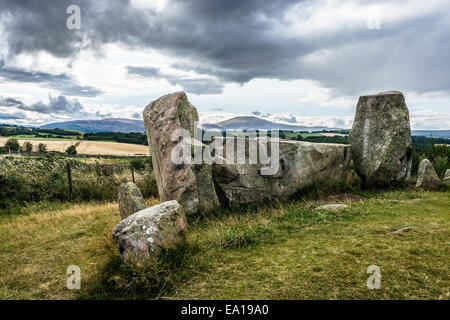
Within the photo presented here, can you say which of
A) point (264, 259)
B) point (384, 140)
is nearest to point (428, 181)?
point (384, 140)

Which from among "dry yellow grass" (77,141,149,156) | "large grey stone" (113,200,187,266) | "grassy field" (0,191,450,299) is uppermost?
"dry yellow grass" (77,141,149,156)

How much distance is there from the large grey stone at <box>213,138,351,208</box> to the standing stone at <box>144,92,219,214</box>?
2.15ft

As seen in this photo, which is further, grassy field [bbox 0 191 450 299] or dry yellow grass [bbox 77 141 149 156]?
dry yellow grass [bbox 77 141 149 156]

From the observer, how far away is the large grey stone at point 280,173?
32.2 ft

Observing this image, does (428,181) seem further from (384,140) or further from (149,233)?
(149,233)

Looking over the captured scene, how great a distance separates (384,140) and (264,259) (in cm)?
880

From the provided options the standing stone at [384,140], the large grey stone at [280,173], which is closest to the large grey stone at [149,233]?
the large grey stone at [280,173]

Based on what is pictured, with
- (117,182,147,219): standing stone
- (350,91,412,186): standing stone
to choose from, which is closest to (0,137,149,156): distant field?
(350,91,412,186): standing stone

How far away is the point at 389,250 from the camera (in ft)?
18.6

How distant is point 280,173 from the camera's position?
10594 millimetres

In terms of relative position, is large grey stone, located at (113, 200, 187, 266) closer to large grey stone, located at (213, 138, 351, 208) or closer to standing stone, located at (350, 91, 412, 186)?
large grey stone, located at (213, 138, 351, 208)

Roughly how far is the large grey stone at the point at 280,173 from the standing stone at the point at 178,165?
66 cm

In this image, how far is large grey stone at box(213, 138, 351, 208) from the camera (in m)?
9.82
